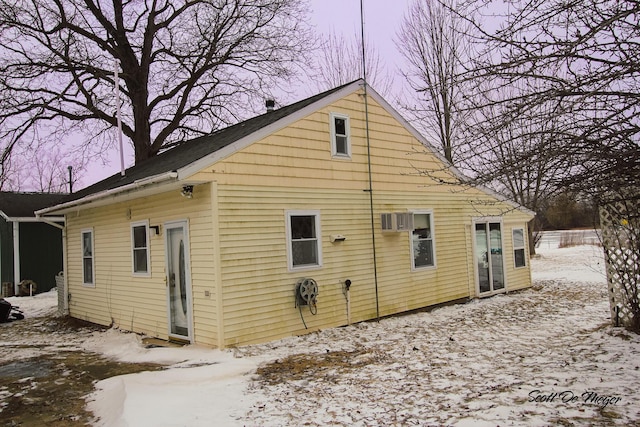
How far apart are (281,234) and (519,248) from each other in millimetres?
8794

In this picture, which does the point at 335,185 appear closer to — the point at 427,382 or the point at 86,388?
the point at 427,382

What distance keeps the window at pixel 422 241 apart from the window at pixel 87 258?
7835mm

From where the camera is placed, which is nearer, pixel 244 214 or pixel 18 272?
pixel 244 214

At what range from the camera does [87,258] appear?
12156 millimetres

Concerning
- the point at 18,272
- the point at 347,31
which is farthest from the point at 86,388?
the point at 347,31

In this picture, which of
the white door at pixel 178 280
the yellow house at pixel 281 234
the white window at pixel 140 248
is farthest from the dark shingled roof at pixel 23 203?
the white door at pixel 178 280

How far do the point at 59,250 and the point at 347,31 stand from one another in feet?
52.8

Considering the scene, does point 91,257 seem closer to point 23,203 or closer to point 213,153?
point 213,153

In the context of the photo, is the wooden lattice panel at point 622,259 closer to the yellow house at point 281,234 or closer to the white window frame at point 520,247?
the yellow house at point 281,234

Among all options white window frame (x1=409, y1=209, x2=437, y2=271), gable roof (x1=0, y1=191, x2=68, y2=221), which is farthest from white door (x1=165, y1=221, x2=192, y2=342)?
gable roof (x1=0, y1=191, x2=68, y2=221)

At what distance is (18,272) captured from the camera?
18.8 metres

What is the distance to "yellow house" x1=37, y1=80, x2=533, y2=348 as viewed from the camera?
8.03 meters

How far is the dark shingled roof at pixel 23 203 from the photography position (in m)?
19.2

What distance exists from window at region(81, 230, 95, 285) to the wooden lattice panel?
36.2 feet
